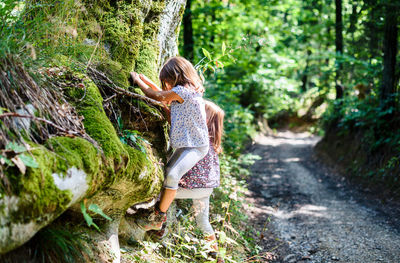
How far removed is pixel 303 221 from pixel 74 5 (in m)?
5.58

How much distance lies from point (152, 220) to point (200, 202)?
615 mm

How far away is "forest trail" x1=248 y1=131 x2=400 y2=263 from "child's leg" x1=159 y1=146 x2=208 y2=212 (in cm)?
231

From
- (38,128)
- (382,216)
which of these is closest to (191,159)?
(38,128)

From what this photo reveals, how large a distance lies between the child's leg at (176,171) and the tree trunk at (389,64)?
24.9 feet

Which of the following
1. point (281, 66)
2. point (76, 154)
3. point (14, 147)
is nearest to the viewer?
point (14, 147)

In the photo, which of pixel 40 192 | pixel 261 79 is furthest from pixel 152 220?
pixel 261 79

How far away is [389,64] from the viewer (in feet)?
29.1

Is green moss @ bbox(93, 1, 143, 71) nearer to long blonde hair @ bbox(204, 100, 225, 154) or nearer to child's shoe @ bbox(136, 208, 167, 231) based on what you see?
long blonde hair @ bbox(204, 100, 225, 154)

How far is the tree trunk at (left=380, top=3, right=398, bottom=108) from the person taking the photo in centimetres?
866

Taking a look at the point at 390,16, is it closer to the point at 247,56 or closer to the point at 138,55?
the point at 247,56

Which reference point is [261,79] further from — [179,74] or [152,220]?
[152,220]

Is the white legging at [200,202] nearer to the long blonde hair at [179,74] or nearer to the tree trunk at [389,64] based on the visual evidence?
the long blonde hair at [179,74]

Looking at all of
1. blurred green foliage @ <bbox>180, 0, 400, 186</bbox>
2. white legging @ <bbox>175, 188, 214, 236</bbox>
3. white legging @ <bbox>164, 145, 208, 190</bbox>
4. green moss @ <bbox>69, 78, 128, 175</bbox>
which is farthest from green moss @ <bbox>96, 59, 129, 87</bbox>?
blurred green foliage @ <bbox>180, 0, 400, 186</bbox>

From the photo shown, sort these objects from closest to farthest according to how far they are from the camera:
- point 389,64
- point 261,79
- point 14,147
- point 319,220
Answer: point 14,147 < point 319,220 < point 389,64 < point 261,79
